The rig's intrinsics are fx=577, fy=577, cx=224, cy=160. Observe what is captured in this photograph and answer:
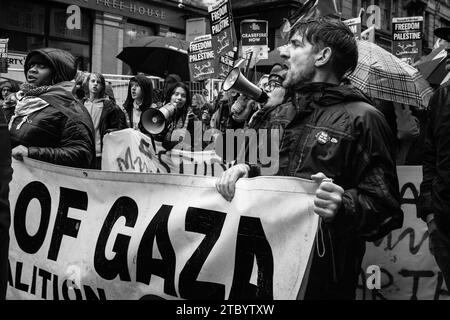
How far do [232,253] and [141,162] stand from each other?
2.83 metres

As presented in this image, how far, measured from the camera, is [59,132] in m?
3.71

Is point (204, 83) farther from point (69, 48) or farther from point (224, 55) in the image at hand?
point (69, 48)

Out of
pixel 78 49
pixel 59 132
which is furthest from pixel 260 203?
pixel 78 49

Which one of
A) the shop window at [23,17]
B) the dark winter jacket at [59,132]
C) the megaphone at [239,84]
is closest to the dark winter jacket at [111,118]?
the megaphone at [239,84]

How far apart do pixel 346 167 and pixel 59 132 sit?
2090mm

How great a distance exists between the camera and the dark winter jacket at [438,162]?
8.06 feet

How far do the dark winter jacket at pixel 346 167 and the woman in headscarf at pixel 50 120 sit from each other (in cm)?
174

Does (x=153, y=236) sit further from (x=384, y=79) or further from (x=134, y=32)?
(x=134, y=32)

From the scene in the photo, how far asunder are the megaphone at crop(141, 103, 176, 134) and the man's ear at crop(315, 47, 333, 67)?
322cm

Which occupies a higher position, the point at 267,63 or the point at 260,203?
the point at 267,63

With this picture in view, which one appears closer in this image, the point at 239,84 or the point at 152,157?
the point at 239,84

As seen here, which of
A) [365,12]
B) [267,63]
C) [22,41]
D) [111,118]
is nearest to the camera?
[111,118]

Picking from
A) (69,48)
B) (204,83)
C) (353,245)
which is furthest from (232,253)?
(69,48)

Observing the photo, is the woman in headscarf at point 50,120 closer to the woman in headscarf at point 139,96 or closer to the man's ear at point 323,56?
the man's ear at point 323,56
